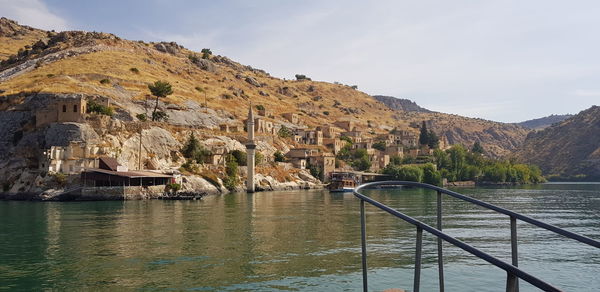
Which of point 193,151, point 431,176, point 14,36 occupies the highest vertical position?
point 14,36

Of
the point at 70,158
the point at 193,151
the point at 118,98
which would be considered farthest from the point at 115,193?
the point at 118,98

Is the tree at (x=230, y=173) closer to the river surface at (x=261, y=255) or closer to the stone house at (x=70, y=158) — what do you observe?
the stone house at (x=70, y=158)

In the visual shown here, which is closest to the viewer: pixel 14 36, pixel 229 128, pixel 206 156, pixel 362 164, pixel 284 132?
pixel 206 156

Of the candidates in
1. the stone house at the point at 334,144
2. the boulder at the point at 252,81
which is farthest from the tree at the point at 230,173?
the boulder at the point at 252,81

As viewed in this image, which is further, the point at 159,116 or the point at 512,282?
the point at 159,116

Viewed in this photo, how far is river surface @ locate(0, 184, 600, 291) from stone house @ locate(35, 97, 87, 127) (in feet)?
135

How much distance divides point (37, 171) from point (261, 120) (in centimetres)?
5802

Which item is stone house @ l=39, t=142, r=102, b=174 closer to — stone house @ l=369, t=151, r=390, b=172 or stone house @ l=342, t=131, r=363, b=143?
stone house @ l=369, t=151, r=390, b=172

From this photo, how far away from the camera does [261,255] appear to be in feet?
77.6

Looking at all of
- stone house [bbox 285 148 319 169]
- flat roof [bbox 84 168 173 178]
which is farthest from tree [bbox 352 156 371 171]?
flat roof [bbox 84 168 173 178]

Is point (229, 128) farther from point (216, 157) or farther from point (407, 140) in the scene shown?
point (407, 140)

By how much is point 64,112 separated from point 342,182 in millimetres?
51471

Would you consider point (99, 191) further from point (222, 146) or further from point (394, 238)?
point (394, 238)

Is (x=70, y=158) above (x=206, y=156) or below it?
below
